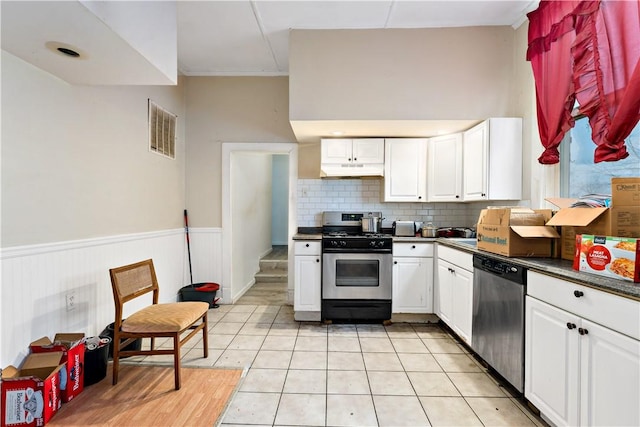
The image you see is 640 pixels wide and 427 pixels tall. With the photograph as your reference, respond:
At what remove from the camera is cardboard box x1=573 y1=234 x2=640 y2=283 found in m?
1.31

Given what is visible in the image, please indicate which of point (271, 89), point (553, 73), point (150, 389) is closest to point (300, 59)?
point (271, 89)

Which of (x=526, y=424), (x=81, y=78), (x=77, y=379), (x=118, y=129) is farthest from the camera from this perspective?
Answer: (x=118, y=129)

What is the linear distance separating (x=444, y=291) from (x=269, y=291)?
251cm

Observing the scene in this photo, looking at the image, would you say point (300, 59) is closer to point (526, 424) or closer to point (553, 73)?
point (553, 73)

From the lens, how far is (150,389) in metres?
2.03

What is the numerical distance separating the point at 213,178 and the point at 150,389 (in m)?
2.51

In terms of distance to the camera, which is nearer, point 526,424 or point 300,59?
point 526,424

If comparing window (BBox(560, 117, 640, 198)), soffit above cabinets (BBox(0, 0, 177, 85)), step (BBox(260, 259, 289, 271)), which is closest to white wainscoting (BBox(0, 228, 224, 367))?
soffit above cabinets (BBox(0, 0, 177, 85))

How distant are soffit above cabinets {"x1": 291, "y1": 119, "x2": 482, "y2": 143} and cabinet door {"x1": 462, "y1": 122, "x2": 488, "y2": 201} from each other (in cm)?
13

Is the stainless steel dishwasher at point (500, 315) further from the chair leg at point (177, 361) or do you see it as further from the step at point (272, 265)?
the step at point (272, 265)

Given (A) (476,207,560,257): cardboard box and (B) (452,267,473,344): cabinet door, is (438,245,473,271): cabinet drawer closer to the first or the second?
(B) (452,267,473,344): cabinet door

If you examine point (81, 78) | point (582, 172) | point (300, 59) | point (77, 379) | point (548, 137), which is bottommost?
point (77, 379)

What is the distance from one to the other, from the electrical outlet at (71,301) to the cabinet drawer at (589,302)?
292cm

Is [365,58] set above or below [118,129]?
above
